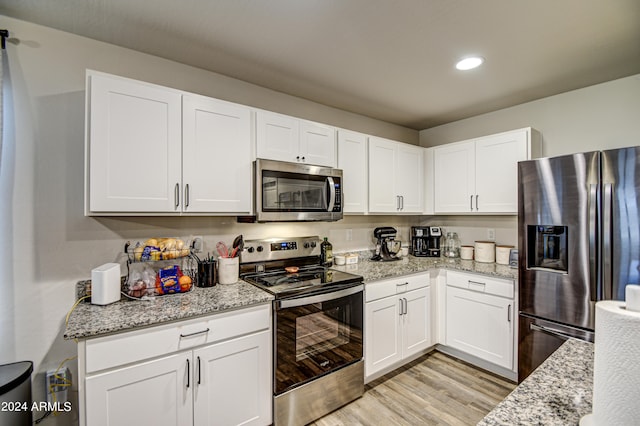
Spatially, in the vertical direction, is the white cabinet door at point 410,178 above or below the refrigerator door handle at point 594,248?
above

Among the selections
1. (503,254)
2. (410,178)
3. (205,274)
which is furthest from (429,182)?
(205,274)

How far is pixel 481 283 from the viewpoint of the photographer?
105 inches

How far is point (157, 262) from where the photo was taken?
6.89ft

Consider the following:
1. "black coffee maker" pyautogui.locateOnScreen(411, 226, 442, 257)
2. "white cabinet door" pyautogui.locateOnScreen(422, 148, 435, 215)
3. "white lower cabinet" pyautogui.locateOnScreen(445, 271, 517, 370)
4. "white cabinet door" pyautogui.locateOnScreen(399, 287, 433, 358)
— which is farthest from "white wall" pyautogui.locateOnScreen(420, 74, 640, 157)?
"white cabinet door" pyautogui.locateOnScreen(399, 287, 433, 358)

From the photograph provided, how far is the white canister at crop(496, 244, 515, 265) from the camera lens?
293cm

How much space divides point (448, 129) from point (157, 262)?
137 inches

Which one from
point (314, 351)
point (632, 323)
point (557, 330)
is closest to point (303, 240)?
point (314, 351)

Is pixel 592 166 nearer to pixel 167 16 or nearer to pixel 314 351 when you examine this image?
pixel 314 351

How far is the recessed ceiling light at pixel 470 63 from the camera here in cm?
213

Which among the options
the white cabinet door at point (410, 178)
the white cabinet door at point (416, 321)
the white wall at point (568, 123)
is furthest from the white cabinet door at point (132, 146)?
the white wall at point (568, 123)

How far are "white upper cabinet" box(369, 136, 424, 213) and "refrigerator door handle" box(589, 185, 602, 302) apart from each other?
1.56m

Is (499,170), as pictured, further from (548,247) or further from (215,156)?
(215,156)

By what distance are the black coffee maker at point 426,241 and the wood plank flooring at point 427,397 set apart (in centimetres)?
115

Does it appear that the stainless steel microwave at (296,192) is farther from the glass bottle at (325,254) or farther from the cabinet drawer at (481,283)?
the cabinet drawer at (481,283)
